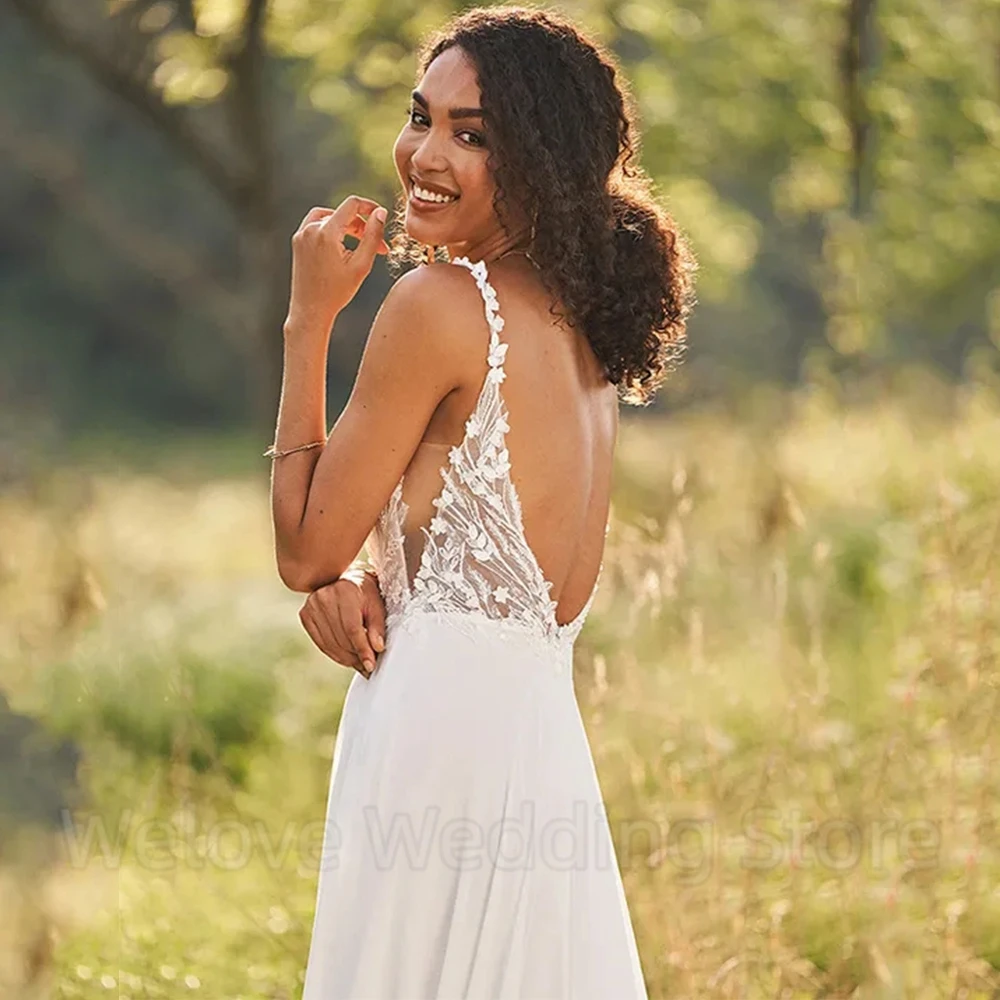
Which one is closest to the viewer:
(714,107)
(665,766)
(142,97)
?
(665,766)

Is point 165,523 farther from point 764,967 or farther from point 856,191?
point 764,967

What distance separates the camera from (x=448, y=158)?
2.39 metres

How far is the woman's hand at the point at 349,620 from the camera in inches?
95.8

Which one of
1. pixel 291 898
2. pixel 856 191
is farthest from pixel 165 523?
pixel 291 898

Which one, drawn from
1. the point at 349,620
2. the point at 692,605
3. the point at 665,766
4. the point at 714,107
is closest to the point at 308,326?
the point at 349,620

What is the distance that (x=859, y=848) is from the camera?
3973 millimetres

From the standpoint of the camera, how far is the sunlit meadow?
145 inches

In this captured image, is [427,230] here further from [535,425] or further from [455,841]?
[455,841]

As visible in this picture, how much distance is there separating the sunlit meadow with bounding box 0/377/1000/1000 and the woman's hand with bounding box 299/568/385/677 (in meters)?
0.83

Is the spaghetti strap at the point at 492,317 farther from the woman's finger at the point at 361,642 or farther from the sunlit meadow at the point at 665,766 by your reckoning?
the sunlit meadow at the point at 665,766

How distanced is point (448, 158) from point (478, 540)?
52cm

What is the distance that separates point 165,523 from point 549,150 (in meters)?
11.7

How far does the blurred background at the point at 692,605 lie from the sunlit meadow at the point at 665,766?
0.05 feet

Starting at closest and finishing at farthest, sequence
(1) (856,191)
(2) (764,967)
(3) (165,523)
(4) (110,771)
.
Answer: (2) (764,967)
(4) (110,771)
(1) (856,191)
(3) (165,523)
